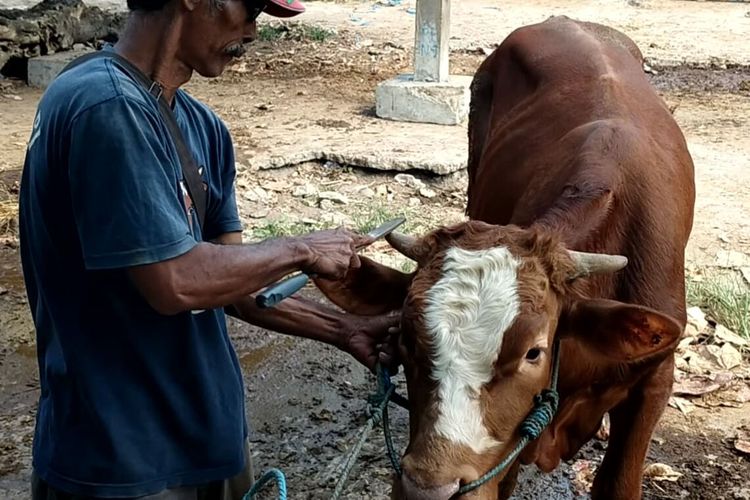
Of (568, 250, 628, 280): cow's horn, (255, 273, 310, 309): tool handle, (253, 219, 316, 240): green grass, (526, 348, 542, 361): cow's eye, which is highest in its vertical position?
(255, 273, 310, 309): tool handle

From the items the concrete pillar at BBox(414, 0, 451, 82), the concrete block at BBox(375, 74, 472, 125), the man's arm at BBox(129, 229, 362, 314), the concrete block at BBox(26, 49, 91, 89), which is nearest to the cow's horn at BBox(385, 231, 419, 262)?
the man's arm at BBox(129, 229, 362, 314)

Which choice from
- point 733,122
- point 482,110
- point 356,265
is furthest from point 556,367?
point 733,122

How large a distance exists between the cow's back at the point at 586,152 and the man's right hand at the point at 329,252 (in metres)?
1.01

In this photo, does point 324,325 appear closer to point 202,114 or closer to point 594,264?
point 202,114

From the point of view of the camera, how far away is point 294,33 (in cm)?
1520

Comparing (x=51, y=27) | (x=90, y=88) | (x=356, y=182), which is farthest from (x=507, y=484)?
(x=51, y=27)

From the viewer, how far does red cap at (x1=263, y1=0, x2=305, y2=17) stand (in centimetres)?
258

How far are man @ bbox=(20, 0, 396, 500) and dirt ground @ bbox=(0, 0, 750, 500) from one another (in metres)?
1.80

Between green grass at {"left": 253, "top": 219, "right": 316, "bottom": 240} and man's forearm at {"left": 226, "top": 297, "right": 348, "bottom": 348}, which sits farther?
green grass at {"left": 253, "top": 219, "right": 316, "bottom": 240}

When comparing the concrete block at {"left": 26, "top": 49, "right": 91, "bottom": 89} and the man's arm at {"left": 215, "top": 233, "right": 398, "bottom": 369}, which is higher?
the man's arm at {"left": 215, "top": 233, "right": 398, "bottom": 369}

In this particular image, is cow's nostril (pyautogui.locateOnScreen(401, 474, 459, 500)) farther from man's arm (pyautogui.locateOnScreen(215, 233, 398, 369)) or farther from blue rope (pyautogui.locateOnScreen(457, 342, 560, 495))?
man's arm (pyautogui.locateOnScreen(215, 233, 398, 369))

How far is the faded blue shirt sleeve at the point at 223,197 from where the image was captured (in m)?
2.86

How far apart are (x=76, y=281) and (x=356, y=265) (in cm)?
80

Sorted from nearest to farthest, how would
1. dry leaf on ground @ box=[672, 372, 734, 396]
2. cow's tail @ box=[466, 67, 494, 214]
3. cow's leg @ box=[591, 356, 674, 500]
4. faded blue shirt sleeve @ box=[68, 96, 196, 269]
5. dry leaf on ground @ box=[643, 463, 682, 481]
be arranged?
faded blue shirt sleeve @ box=[68, 96, 196, 269] → cow's leg @ box=[591, 356, 674, 500] → dry leaf on ground @ box=[643, 463, 682, 481] → dry leaf on ground @ box=[672, 372, 734, 396] → cow's tail @ box=[466, 67, 494, 214]
